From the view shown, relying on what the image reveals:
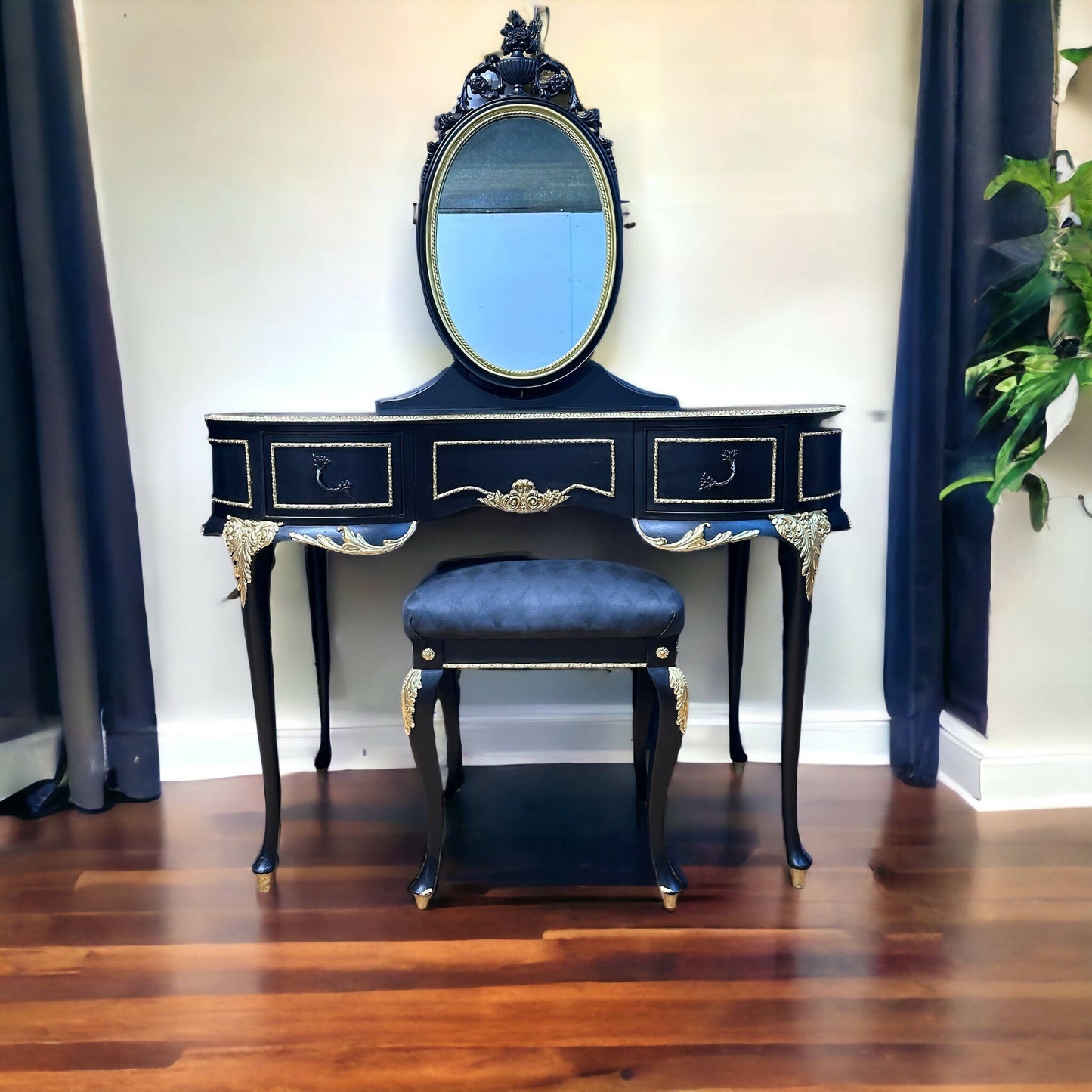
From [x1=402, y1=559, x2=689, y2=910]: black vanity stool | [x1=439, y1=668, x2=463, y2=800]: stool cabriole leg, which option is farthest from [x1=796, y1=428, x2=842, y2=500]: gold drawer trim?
[x1=439, y1=668, x2=463, y2=800]: stool cabriole leg

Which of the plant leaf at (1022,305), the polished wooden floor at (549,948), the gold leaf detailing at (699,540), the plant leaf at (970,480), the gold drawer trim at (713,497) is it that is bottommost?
the polished wooden floor at (549,948)

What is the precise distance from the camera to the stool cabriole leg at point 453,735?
1.94 metres

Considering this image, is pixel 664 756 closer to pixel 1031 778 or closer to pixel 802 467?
pixel 802 467

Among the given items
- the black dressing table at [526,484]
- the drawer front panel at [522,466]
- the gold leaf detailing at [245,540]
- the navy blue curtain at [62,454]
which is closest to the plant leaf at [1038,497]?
the black dressing table at [526,484]

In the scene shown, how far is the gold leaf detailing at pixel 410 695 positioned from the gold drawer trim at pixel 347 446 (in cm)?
31

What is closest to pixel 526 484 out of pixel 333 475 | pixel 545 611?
pixel 545 611

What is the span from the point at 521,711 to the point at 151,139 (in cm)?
161

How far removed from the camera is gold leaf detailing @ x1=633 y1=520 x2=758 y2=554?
153 cm

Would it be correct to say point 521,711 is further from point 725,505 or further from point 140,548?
point 140,548

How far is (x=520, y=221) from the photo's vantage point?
1.86 m

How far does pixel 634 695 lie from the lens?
1.87 metres

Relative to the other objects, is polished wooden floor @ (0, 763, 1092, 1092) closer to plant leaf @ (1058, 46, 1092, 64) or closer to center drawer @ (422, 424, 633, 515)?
center drawer @ (422, 424, 633, 515)

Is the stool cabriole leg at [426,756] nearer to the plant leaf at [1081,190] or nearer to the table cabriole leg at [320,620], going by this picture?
the table cabriole leg at [320,620]

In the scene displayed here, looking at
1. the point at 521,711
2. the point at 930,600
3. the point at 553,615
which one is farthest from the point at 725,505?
the point at 521,711
